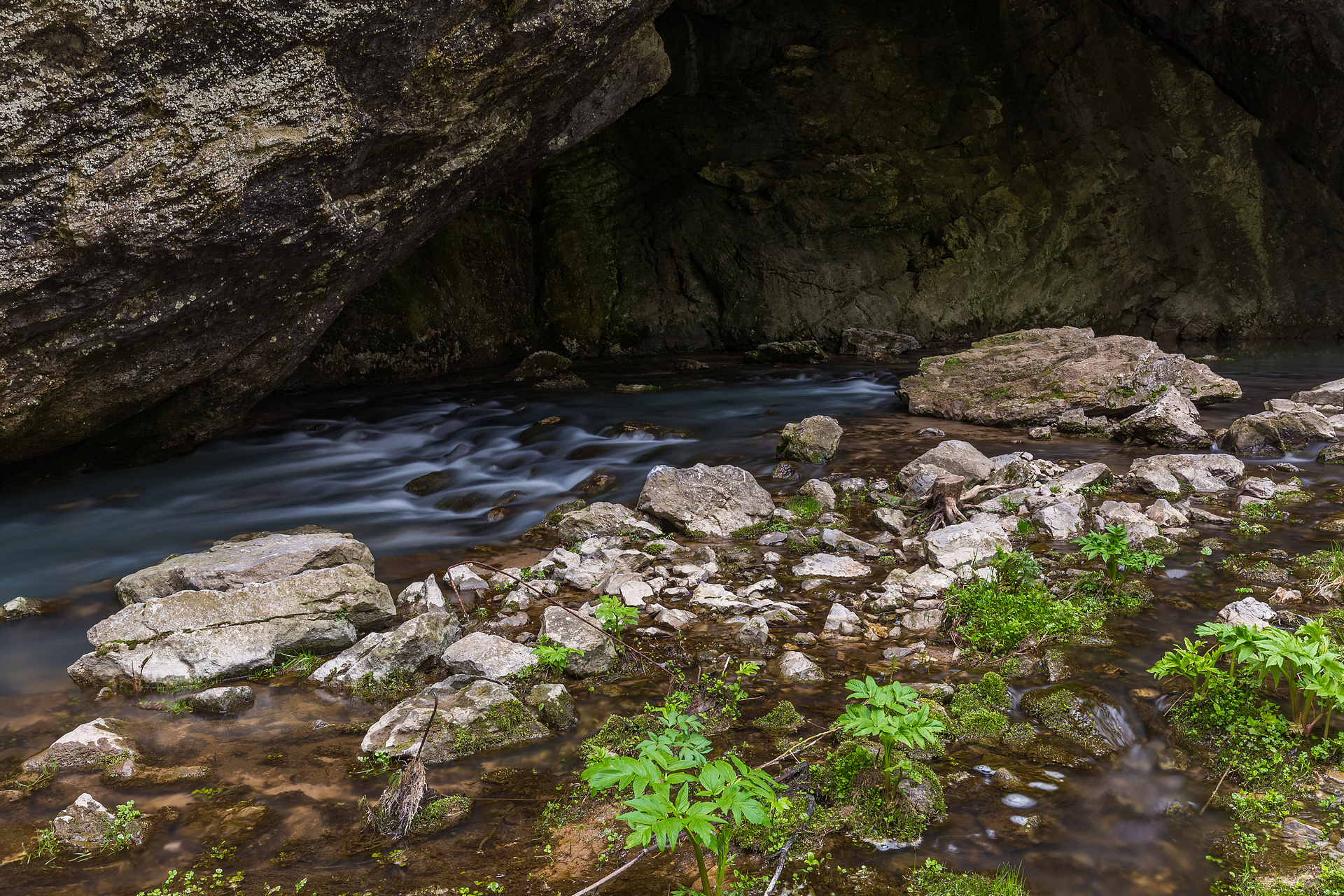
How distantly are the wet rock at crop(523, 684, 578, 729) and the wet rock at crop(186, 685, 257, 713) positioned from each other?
1.00m

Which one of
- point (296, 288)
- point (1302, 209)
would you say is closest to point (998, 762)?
point (296, 288)

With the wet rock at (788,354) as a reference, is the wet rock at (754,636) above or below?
above

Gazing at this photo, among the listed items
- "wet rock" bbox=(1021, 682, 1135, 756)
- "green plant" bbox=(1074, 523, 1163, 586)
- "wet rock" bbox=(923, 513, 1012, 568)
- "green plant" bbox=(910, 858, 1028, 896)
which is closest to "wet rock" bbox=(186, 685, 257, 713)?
"green plant" bbox=(910, 858, 1028, 896)

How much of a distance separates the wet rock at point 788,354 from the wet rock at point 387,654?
10.5 metres

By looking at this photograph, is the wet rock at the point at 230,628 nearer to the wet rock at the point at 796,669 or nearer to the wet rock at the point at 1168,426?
the wet rock at the point at 796,669

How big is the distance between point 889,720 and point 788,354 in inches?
444

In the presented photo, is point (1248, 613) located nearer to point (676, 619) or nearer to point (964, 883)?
point (964, 883)

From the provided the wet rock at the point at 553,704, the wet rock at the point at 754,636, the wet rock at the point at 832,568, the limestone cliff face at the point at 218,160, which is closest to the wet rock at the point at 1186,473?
the wet rock at the point at 832,568

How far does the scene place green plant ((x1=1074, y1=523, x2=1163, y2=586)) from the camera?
323cm

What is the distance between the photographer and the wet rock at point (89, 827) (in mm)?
1972

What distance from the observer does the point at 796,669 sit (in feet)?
8.94

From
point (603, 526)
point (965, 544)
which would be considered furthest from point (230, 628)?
point (965, 544)

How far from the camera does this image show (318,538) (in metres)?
3.89

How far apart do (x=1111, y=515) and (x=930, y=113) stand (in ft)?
40.3
